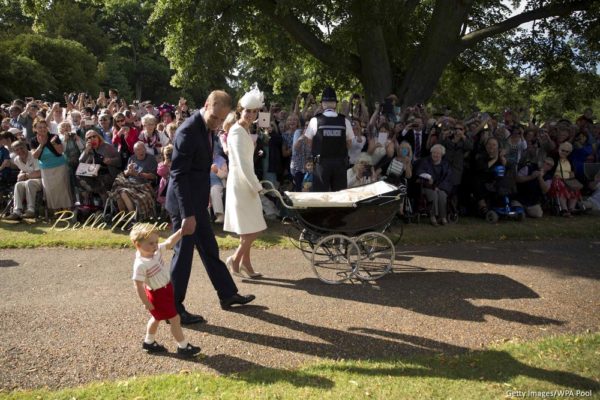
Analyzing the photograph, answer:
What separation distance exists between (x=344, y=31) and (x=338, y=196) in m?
9.54

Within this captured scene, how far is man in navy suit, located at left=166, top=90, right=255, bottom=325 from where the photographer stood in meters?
4.87

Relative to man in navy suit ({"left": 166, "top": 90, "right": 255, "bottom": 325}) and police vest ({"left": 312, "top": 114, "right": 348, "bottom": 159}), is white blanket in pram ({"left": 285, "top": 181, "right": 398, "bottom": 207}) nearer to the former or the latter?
police vest ({"left": 312, "top": 114, "right": 348, "bottom": 159})

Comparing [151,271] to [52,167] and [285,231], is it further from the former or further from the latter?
[52,167]

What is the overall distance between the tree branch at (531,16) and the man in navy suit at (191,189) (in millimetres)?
12389

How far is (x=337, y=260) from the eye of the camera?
6.70 m

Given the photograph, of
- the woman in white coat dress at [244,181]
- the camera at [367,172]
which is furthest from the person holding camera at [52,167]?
the camera at [367,172]

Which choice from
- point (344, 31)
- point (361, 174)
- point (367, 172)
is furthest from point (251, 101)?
point (344, 31)

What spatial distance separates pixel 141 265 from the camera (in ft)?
13.6

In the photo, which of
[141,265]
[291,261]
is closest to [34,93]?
[291,261]

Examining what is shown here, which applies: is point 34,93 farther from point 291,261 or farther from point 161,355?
point 161,355

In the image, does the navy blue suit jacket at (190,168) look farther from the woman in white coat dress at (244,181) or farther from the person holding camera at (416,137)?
the person holding camera at (416,137)

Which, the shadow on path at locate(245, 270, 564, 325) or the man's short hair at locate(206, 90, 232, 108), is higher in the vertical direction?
the man's short hair at locate(206, 90, 232, 108)

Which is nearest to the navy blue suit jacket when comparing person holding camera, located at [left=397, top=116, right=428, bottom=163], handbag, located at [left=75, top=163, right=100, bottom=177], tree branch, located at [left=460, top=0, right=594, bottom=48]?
handbag, located at [left=75, top=163, right=100, bottom=177]

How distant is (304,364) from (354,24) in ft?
36.0
